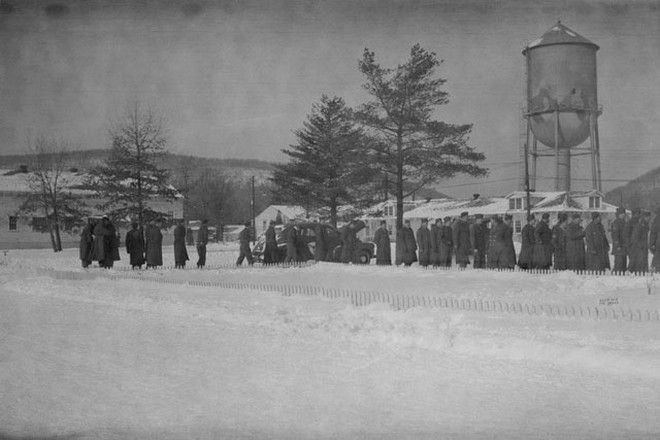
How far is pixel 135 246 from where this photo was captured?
909 inches

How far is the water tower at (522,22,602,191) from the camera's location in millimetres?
→ 25125

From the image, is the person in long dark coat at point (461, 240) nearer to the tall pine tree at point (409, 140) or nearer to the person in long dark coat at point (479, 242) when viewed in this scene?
the person in long dark coat at point (479, 242)

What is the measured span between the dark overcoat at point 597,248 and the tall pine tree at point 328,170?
→ 11.4 m

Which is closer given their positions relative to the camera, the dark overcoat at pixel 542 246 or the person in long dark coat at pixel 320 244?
the dark overcoat at pixel 542 246

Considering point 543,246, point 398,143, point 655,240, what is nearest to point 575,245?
point 543,246

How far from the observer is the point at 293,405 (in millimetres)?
6305

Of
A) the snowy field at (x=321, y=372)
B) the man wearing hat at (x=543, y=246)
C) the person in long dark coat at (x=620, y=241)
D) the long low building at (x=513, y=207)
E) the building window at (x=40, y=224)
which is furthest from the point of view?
the long low building at (x=513, y=207)

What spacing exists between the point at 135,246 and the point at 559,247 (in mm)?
12020

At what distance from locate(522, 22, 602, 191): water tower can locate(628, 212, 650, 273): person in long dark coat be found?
21.0 ft

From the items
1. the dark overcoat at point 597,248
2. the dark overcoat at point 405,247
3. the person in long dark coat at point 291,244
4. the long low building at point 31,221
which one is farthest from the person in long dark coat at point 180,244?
the dark overcoat at point 597,248

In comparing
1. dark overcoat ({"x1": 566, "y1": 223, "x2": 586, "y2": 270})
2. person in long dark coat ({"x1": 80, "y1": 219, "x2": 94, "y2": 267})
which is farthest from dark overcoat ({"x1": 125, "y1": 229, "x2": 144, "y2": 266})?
dark overcoat ({"x1": 566, "y1": 223, "x2": 586, "y2": 270})

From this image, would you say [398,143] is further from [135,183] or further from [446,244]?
[135,183]

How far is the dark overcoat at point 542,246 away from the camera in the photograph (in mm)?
18906

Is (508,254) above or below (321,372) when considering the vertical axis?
above
